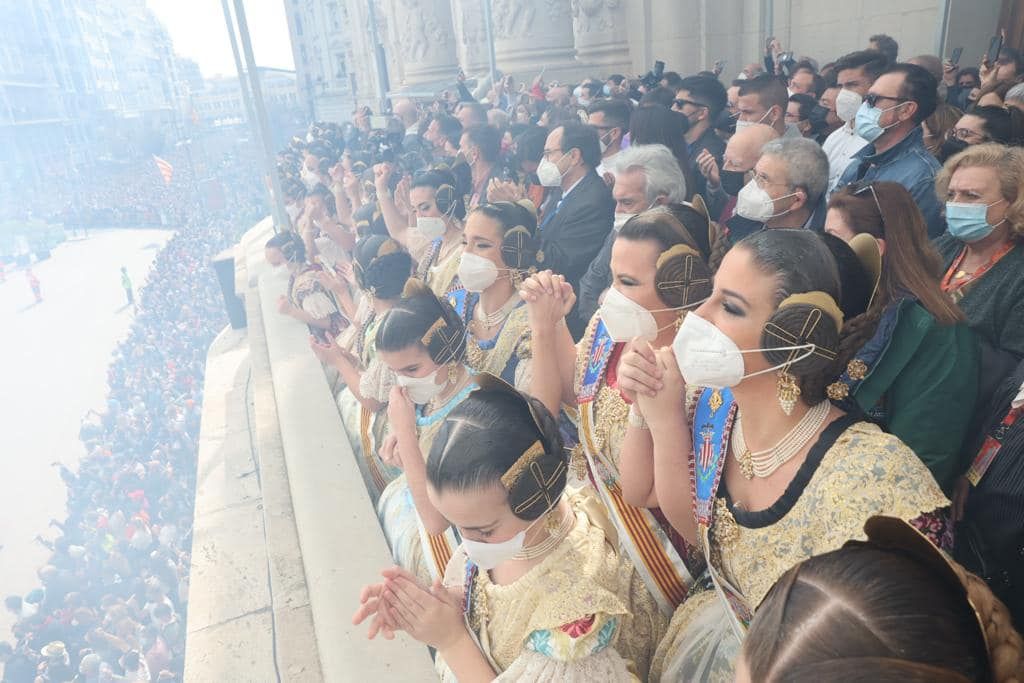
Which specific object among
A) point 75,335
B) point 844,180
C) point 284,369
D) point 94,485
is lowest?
point 75,335

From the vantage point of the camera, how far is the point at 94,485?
11586mm

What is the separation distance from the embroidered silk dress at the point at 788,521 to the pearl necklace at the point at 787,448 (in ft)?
0.11

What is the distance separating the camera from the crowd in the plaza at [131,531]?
7.23 metres

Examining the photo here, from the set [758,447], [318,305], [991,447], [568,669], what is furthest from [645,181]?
[318,305]

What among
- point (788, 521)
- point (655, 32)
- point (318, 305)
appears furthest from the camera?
point (655, 32)

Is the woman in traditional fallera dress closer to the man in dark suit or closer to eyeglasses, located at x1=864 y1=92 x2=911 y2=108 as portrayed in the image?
the man in dark suit

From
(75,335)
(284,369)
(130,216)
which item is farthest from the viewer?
(130,216)

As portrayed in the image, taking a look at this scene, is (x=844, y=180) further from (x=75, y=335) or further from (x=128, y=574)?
(x=75, y=335)

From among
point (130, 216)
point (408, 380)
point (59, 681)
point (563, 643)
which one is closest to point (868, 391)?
point (563, 643)

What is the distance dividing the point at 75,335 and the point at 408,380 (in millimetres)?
30901

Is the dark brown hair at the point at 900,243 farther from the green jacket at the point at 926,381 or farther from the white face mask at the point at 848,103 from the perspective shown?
the white face mask at the point at 848,103

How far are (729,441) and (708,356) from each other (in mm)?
261

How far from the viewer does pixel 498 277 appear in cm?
309

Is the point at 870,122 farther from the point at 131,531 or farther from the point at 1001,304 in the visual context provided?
the point at 131,531
